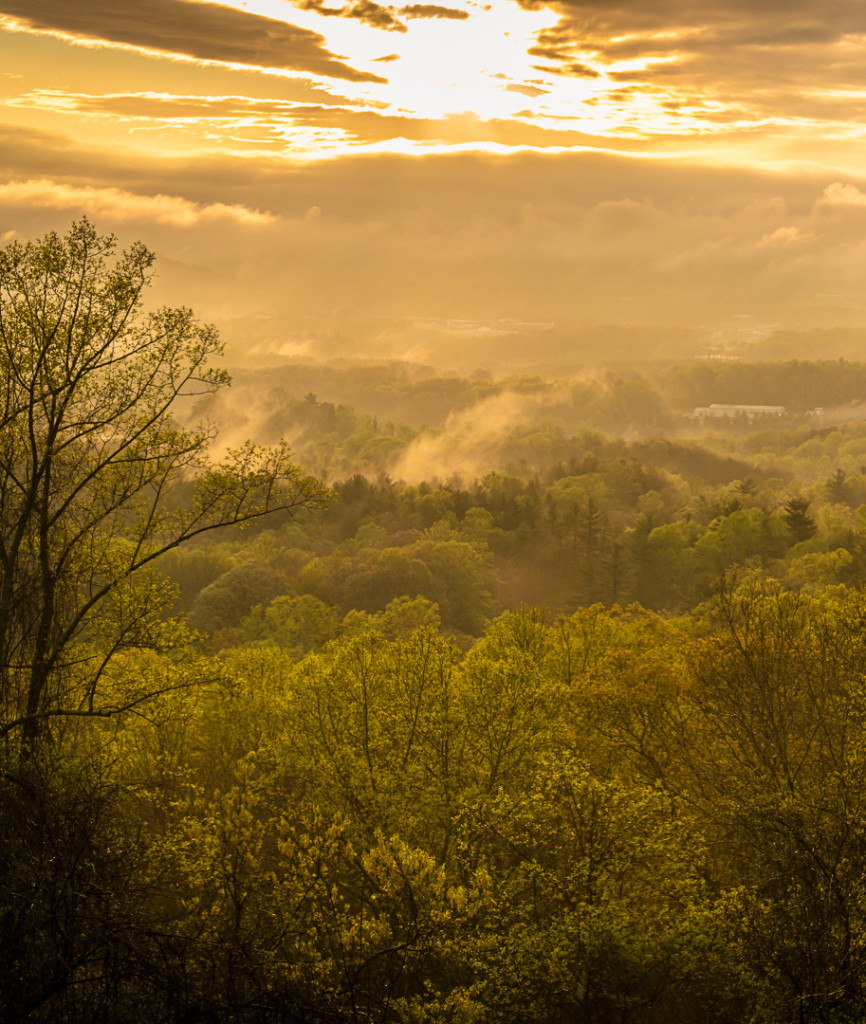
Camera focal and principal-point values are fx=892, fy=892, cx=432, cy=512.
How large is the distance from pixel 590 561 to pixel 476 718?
3907 inches

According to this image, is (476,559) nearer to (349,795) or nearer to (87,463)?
(349,795)

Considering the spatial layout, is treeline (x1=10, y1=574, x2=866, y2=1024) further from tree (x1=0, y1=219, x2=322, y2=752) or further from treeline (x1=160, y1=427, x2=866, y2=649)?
treeline (x1=160, y1=427, x2=866, y2=649)

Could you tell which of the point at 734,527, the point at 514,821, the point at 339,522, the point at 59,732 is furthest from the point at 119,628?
the point at 339,522

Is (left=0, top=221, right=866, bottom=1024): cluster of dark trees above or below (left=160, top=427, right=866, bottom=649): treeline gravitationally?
above

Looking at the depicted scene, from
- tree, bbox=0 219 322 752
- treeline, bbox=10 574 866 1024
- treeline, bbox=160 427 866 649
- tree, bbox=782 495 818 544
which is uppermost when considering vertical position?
tree, bbox=0 219 322 752

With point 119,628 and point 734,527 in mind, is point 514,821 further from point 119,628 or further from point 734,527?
point 734,527

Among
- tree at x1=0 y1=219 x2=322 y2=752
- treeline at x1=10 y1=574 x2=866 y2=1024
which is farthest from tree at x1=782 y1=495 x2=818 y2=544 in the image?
tree at x1=0 y1=219 x2=322 y2=752

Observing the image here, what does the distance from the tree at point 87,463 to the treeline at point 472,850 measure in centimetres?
191

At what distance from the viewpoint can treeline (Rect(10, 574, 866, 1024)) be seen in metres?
14.4

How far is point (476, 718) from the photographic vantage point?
91.9 ft

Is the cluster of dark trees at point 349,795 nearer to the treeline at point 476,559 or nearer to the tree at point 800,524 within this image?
the treeline at point 476,559

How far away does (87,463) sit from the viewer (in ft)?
65.4

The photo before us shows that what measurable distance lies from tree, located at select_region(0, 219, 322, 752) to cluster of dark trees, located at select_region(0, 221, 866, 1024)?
80 mm

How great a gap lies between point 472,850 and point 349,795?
4.55 meters
